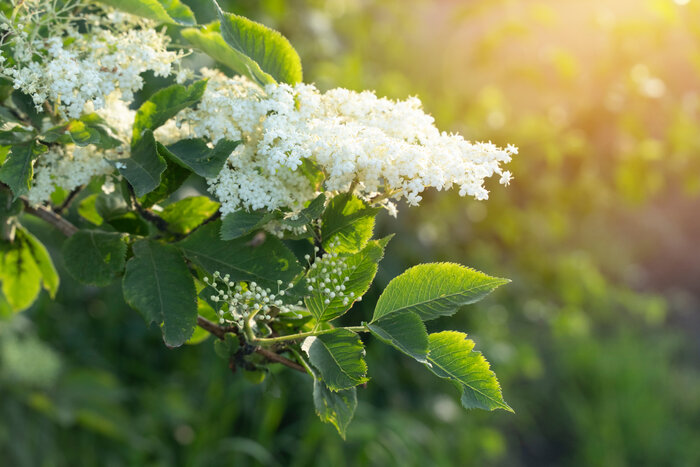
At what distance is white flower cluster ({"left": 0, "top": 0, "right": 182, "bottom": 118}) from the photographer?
1.66ft

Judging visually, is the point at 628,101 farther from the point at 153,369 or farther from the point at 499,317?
the point at 153,369

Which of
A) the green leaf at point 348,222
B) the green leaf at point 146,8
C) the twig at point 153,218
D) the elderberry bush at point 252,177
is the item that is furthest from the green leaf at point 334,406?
the green leaf at point 146,8

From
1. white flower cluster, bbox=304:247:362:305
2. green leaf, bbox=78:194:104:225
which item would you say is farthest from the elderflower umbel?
green leaf, bbox=78:194:104:225

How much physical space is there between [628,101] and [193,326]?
63.3 inches

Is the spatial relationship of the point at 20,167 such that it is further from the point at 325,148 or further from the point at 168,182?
the point at 325,148

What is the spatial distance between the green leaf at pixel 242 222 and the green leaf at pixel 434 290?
11cm

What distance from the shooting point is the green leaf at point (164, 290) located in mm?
531

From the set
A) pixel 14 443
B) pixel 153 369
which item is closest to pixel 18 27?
pixel 14 443

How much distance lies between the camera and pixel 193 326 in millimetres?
534

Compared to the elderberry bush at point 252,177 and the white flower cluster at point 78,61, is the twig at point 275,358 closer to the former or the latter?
the elderberry bush at point 252,177

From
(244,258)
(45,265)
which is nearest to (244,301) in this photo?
(244,258)

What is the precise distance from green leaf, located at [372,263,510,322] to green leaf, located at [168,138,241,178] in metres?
0.16

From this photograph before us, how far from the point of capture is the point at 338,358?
0.49m

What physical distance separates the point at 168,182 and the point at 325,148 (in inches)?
6.7
